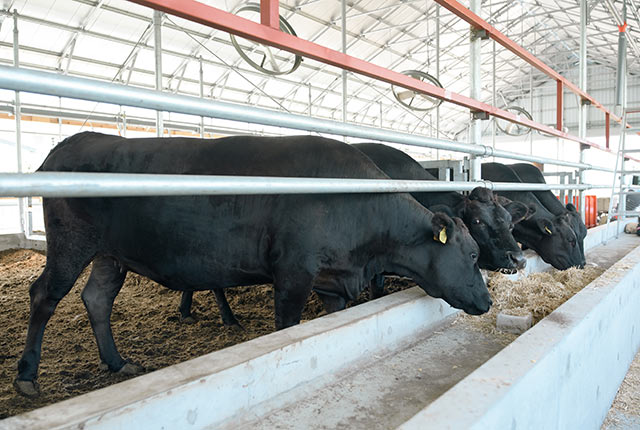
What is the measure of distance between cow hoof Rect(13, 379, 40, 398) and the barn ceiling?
4.17 m

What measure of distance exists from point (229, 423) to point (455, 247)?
186 cm

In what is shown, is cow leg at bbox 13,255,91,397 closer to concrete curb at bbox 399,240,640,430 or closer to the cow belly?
the cow belly

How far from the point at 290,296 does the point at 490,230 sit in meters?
1.76

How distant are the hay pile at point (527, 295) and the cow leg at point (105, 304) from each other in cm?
211

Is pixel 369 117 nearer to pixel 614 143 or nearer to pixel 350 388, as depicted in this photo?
pixel 614 143

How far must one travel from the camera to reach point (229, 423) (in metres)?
1.52

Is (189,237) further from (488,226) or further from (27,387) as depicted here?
(488,226)

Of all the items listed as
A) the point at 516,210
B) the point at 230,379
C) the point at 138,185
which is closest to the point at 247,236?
the point at 230,379

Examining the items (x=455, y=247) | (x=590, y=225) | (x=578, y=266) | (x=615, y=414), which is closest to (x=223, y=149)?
(x=455, y=247)

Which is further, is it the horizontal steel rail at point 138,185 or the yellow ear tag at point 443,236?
the yellow ear tag at point 443,236

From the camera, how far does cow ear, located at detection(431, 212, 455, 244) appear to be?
2850 mm

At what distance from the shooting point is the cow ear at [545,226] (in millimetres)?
4784

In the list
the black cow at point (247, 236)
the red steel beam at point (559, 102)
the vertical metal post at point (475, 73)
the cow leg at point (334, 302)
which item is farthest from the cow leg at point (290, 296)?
the red steel beam at point (559, 102)

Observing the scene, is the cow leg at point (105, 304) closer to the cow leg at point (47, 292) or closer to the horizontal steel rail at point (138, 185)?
the cow leg at point (47, 292)
